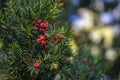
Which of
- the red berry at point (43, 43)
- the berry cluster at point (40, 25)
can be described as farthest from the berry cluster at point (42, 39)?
the berry cluster at point (40, 25)

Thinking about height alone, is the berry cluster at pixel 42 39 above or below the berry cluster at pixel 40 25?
below

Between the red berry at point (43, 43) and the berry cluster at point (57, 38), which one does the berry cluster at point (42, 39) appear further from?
the berry cluster at point (57, 38)

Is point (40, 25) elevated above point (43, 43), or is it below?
above

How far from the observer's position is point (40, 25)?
6953 millimetres

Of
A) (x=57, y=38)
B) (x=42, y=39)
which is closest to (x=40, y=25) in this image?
(x=42, y=39)

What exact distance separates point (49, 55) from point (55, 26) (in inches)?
20.5

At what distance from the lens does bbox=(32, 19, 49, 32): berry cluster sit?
6.94m

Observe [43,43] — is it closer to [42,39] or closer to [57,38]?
[42,39]

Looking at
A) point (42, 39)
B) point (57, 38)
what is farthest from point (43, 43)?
point (57, 38)

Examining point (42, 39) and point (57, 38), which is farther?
point (57, 38)

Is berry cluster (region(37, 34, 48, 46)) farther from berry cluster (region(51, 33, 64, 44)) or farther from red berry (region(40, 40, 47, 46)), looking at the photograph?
berry cluster (region(51, 33, 64, 44))

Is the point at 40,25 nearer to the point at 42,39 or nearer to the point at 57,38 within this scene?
the point at 42,39

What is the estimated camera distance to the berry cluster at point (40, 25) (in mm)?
6938

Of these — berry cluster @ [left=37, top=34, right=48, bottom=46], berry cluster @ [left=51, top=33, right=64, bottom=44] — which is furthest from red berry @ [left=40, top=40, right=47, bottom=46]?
berry cluster @ [left=51, top=33, right=64, bottom=44]
